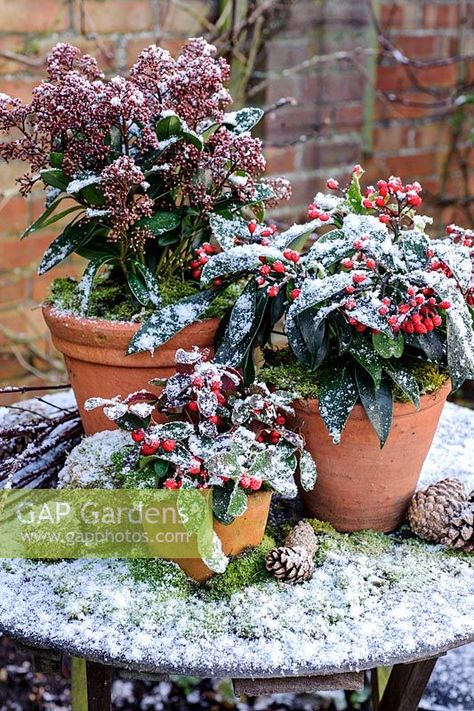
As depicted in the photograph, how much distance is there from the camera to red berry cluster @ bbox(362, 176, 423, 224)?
1017 mm

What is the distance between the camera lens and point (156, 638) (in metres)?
0.89

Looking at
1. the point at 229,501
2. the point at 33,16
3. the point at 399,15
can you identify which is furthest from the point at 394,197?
the point at 399,15

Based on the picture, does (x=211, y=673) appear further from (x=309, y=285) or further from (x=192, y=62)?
(x=192, y=62)

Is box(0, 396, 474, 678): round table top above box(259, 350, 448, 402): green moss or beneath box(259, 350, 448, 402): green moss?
beneath

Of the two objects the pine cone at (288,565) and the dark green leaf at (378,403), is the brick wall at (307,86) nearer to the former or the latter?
the dark green leaf at (378,403)

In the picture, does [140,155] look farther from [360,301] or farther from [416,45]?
[416,45]

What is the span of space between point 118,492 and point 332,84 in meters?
1.72

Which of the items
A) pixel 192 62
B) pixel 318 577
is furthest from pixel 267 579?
pixel 192 62

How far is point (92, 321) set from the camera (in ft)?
3.62

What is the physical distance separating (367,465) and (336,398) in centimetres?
12

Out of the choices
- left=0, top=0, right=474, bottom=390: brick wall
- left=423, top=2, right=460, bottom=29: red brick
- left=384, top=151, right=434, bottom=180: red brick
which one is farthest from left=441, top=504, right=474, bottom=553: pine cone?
left=423, top=2, right=460, bottom=29: red brick

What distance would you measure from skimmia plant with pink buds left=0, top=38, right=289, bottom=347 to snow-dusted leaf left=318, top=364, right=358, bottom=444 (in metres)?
0.20

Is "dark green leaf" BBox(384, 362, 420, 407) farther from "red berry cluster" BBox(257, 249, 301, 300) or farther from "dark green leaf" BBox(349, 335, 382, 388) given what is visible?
"red berry cluster" BBox(257, 249, 301, 300)

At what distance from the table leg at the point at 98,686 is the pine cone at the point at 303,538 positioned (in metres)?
0.30
